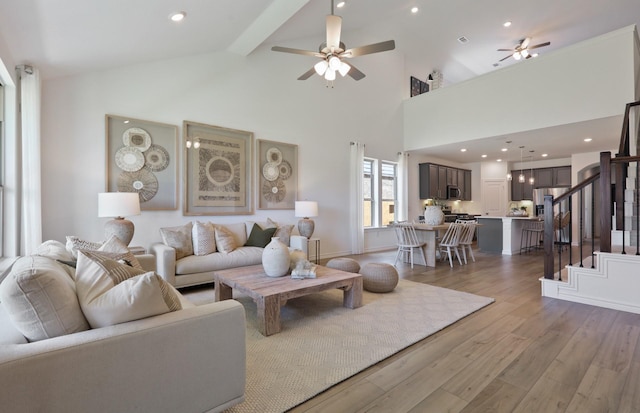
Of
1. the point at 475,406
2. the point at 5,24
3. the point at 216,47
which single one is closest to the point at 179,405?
the point at 475,406

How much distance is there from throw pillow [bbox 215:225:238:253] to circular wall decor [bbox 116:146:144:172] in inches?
56.0

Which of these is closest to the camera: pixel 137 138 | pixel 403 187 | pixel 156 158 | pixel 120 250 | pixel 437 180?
pixel 120 250

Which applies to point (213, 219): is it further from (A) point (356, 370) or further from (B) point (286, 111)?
(A) point (356, 370)

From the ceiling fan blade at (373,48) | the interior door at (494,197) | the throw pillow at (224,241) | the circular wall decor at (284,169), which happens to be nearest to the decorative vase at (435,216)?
the circular wall decor at (284,169)

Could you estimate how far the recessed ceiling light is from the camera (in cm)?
337

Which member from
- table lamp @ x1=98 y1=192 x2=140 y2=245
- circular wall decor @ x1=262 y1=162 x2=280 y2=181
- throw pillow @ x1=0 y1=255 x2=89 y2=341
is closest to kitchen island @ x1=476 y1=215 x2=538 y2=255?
circular wall decor @ x1=262 y1=162 x2=280 y2=181

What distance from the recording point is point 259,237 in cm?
477

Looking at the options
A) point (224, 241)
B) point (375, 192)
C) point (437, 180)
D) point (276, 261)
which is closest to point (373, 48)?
point (276, 261)

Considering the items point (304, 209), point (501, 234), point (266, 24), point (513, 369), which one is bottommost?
point (513, 369)

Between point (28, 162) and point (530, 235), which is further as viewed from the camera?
point (530, 235)

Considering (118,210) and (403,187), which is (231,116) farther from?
(403,187)

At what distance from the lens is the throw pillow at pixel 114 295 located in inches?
52.6

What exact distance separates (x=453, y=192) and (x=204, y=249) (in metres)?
7.60

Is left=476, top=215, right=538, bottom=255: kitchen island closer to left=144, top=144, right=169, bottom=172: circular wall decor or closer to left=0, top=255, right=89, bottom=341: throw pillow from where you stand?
left=144, top=144, right=169, bottom=172: circular wall decor
